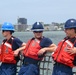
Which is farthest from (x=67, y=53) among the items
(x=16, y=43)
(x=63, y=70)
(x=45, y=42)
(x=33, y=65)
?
(x=16, y=43)

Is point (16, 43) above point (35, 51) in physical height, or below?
above

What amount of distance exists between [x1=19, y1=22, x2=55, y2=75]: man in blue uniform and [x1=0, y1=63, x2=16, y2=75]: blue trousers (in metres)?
0.43

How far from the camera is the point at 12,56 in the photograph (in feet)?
24.0

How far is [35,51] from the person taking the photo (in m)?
6.89

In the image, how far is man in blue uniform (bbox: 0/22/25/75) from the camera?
732 centimetres

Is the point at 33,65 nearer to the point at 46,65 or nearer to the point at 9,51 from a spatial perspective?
the point at 46,65

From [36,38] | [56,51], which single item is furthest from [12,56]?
[56,51]

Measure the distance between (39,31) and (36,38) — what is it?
0.17 metres

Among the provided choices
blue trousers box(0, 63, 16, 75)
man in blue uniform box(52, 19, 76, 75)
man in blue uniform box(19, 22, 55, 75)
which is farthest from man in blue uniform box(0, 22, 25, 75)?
man in blue uniform box(52, 19, 76, 75)

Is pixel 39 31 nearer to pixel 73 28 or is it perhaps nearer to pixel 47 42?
pixel 47 42

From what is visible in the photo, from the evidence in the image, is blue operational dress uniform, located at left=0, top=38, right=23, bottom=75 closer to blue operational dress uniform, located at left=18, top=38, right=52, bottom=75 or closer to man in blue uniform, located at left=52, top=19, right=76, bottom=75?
blue operational dress uniform, located at left=18, top=38, right=52, bottom=75

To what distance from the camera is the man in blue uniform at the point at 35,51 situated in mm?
6887

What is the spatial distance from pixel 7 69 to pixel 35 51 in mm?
851

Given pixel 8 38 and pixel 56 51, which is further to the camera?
pixel 8 38
